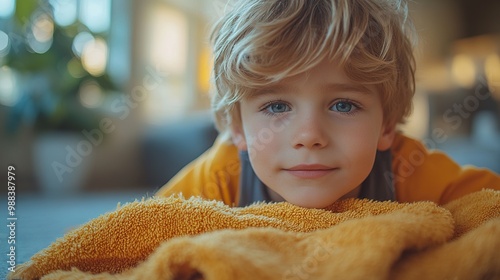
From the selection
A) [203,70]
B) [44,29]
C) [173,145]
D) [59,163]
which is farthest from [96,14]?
[203,70]

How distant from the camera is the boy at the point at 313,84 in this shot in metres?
0.63

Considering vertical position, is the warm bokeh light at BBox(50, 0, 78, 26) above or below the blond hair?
above

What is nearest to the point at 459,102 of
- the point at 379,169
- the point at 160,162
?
the point at 160,162

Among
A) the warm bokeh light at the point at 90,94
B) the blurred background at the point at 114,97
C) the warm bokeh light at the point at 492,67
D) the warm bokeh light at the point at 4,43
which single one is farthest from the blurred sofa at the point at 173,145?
the warm bokeh light at the point at 492,67

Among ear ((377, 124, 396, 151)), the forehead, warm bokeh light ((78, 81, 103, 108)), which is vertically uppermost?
the forehead

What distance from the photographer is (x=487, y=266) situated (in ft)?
1.43

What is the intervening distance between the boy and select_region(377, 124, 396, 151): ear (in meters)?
0.02

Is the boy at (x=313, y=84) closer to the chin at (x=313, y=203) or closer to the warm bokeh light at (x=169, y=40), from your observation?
the chin at (x=313, y=203)

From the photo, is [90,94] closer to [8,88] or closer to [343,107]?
[8,88]

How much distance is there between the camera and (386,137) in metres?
0.82

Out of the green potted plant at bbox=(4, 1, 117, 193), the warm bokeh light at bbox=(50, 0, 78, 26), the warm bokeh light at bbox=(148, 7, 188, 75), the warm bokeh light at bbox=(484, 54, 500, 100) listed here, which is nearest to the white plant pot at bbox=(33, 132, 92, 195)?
the green potted plant at bbox=(4, 1, 117, 193)

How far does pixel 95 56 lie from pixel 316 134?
257 centimetres

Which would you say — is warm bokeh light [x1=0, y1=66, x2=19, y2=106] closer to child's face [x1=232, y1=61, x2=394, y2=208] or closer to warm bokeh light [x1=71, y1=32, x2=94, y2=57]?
warm bokeh light [x1=71, y1=32, x2=94, y2=57]

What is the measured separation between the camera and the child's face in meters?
0.63
